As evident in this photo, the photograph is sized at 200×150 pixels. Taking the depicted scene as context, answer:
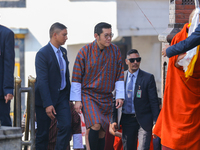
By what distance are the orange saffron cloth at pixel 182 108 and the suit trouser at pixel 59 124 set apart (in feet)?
4.56

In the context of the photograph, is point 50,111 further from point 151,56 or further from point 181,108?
point 151,56

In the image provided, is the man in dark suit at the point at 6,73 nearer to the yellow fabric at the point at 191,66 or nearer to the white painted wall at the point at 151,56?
the yellow fabric at the point at 191,66

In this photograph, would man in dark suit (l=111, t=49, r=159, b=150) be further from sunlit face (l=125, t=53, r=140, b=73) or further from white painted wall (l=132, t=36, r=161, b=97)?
white painted wall (l=132, t=36, r=161, b=97)

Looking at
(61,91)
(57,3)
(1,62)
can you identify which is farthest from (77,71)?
(57,3)

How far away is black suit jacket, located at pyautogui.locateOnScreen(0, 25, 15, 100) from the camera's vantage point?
502 cm

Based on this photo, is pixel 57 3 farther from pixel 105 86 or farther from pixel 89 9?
pixel 105 86

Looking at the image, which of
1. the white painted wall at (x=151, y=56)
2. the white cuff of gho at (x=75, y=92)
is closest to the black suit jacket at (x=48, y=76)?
the white cuff of gho at (x=75, y=92)

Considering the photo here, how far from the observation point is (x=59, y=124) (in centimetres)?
564

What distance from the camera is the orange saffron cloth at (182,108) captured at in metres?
4.72

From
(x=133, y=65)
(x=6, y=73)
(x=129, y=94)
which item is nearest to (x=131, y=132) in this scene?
(x=129, y=94)

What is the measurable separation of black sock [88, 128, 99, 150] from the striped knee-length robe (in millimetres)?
152

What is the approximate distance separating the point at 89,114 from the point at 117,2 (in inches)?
330

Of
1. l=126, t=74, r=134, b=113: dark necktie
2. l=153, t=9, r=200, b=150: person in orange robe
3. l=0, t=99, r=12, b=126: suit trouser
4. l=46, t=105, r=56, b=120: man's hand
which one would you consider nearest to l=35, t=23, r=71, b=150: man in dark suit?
l=46, t=105, r=56, b=120: man's hand

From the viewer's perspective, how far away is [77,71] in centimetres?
569
